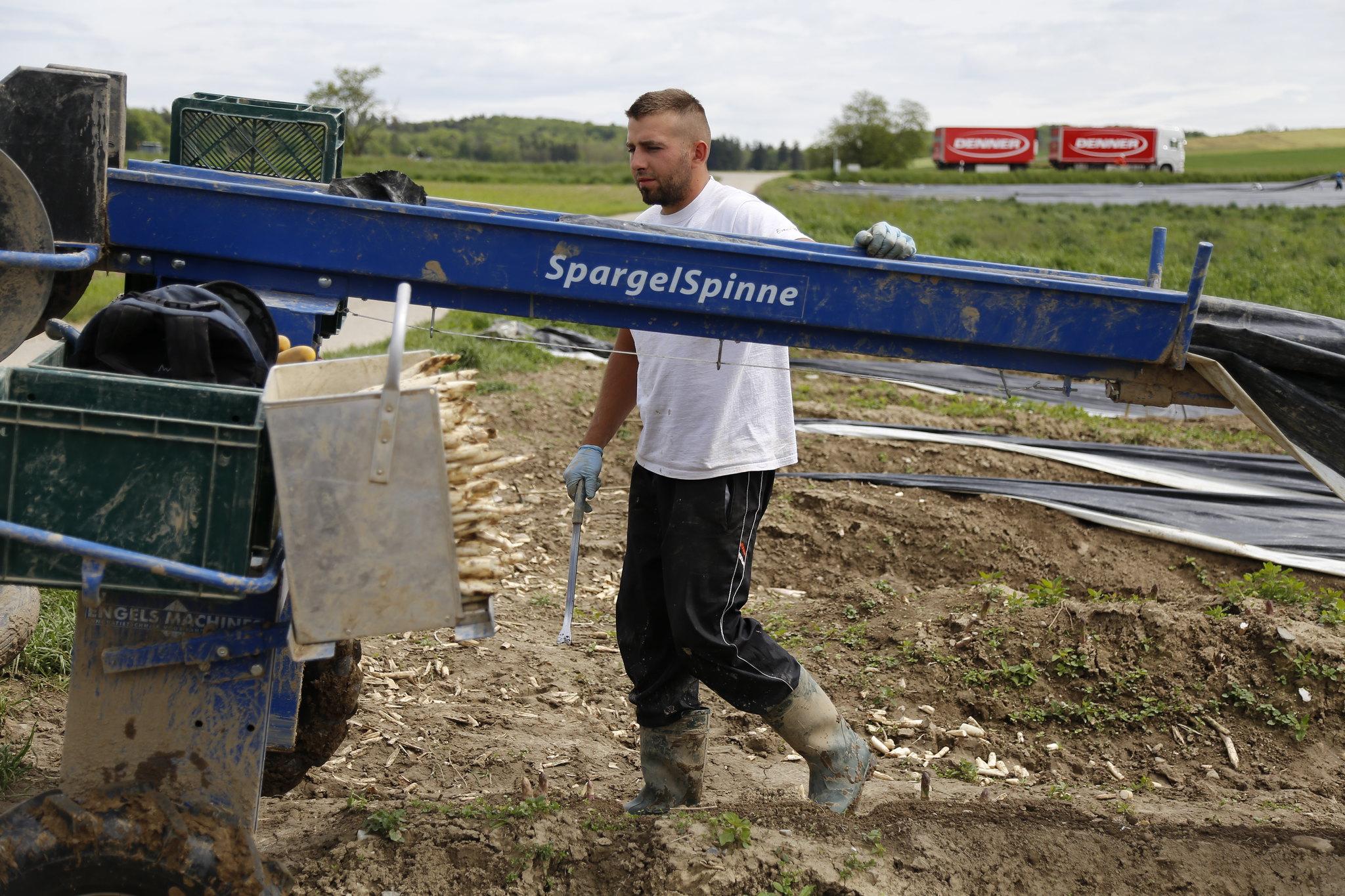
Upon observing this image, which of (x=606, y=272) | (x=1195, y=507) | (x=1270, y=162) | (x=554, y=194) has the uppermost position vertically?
(x=1270, y=162)

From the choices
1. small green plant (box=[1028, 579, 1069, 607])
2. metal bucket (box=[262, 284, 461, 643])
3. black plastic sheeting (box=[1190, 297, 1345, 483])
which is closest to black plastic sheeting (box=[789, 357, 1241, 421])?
small green plant (box=[1028, 579, 1069, 607])

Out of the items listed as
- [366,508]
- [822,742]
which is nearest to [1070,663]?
[822,742]

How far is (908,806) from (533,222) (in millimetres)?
2154

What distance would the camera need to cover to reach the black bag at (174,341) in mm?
2381

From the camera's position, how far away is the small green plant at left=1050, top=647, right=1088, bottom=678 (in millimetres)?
4633

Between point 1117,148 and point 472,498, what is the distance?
2680 inches

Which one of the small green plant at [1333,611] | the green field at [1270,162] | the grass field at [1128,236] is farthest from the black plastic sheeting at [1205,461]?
the green field at [1270,162]

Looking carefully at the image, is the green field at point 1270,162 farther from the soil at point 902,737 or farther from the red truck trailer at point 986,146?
the soil at point 902,737

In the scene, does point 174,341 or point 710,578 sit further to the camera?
point 710,578

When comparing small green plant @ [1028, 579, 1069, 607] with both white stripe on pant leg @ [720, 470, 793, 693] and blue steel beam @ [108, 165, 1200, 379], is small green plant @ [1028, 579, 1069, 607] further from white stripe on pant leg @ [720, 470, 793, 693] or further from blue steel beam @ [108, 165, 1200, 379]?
blue steel beam @ [108, 165, 1200, 379]

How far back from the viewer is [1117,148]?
208 feet

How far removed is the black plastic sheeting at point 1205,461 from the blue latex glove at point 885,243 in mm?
5406

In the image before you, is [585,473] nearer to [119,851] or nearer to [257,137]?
[257,137]

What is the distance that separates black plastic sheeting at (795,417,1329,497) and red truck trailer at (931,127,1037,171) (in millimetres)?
61872
